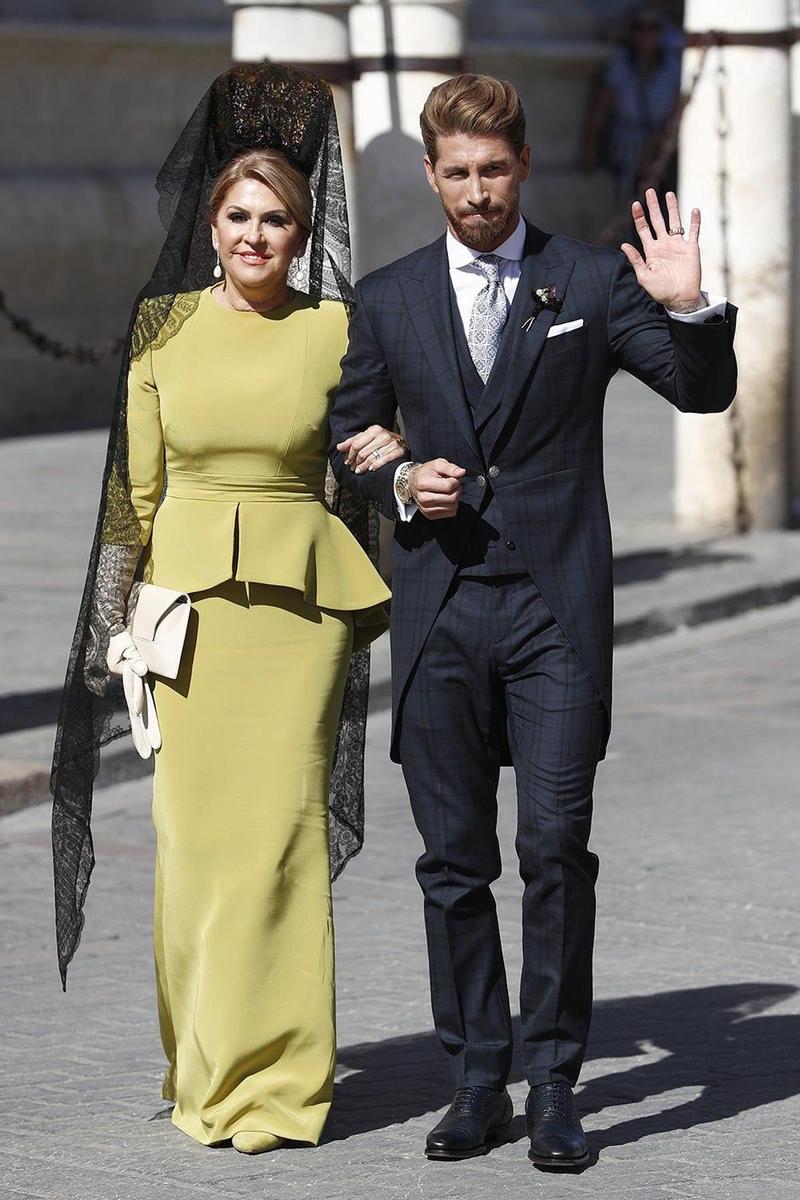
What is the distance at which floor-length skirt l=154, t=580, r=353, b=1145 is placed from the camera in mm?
4867

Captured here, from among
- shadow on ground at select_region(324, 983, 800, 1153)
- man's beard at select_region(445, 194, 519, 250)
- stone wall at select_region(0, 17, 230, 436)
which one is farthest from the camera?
stone wall at select_region(0, 17, 230, 436)

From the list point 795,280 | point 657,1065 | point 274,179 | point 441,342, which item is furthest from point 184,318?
point 795,280

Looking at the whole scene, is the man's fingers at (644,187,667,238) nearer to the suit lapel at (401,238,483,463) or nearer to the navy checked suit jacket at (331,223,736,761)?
the navy checked suit jacket at (331,223,736,761)

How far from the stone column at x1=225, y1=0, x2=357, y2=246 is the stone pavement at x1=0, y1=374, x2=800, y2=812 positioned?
227cm

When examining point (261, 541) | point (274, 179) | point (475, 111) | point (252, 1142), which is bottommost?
point (252, 1142)

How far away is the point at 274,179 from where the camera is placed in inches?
190

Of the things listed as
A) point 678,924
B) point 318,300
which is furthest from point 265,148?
point 678,924

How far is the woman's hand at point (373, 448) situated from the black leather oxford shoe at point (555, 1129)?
1.25 m

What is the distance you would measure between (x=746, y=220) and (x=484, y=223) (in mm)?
8464

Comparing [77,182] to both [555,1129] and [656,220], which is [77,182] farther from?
[555,1129]

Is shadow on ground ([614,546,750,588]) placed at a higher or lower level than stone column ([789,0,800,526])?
lower

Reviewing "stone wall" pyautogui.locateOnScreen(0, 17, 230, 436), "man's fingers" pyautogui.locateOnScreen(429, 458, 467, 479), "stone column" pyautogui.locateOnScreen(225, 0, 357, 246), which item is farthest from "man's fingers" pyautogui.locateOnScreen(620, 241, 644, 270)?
"stone wall" pyautogui.locateOnScreen(0, 17, 230, 436)

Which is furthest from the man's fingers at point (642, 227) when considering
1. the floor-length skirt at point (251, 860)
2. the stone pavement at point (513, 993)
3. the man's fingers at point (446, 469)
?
the stone pavement at point (513, 993)

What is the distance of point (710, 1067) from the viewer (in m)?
5.35
